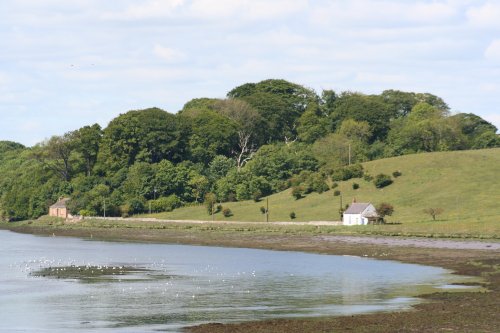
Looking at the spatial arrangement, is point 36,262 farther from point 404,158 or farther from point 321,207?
point 404,158

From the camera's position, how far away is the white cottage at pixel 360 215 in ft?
439

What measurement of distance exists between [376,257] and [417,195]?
5587cm

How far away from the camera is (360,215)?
134 m

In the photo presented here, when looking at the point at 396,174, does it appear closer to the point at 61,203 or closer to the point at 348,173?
the point at 348,173

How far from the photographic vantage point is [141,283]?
7331cm

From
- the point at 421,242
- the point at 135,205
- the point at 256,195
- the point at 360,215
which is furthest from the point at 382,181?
the point at 421,242

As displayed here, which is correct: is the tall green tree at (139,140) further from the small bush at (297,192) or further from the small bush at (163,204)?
the small bush at (297,192)

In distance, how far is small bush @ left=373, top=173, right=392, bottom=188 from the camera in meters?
159

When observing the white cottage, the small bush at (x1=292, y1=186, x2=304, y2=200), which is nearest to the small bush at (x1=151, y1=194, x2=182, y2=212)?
the small bush at (x1=292, y1=186, x2=304, y2=200)

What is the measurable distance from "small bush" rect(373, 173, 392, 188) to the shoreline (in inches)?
1313

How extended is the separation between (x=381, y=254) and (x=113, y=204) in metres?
88.6

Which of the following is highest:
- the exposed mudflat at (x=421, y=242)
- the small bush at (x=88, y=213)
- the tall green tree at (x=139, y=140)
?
the tall green tree at (x=139, y=140)

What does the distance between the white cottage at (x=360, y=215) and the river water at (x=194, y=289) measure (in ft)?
95.7

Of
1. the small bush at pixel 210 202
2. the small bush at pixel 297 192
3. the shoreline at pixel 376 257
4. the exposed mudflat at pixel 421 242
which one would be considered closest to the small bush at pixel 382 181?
the small bush at pixel 297 192
